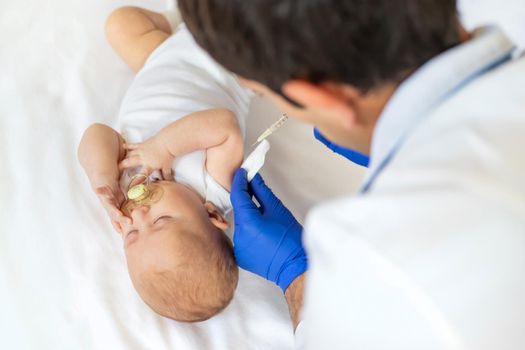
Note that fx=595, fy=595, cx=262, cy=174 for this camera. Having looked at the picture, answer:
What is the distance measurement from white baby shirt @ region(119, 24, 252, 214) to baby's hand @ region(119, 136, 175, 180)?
3 cm

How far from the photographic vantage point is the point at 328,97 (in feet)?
1.84

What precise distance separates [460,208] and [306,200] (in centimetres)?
70

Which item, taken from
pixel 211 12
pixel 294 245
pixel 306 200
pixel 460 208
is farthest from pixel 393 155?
pixel 306 200

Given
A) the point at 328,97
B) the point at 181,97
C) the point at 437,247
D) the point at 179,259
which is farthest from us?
the point at 181,97

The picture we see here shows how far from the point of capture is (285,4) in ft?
1.64

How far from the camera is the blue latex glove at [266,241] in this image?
3.32 feet

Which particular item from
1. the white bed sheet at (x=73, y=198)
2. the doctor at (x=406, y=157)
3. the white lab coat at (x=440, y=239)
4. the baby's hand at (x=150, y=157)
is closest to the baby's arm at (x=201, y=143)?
the baby's hand at (x=150, y=157)

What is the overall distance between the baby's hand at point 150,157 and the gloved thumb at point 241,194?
140 millimetres

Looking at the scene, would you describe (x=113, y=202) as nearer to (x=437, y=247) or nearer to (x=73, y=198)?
(x=73, y=198)

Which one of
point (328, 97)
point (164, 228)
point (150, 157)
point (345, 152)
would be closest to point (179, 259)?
point (164, 228)

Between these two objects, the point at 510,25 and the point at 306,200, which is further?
the point at 306,200

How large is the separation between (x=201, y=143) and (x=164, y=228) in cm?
19

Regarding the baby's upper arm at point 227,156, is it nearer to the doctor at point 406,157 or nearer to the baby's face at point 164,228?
the baby's face at point 164,228

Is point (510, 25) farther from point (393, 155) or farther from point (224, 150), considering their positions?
point (224, 150)
